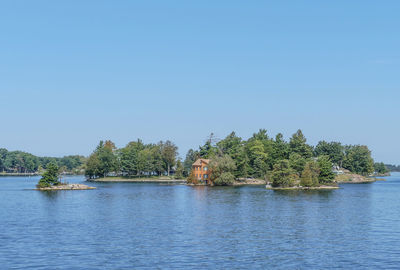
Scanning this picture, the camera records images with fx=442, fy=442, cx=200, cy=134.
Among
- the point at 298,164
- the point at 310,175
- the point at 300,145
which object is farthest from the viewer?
the point at 300,145

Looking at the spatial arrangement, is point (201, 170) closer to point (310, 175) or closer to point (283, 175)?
point (283, 175)

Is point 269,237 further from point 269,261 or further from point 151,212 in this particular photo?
point 151,212

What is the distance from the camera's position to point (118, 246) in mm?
48500

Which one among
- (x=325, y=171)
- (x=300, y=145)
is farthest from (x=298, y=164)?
(x=300, y=145)

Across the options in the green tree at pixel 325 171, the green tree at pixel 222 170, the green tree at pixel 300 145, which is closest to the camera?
the green tree at pixel 325 171

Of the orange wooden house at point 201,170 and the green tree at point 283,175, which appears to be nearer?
the green tree at point 283,175

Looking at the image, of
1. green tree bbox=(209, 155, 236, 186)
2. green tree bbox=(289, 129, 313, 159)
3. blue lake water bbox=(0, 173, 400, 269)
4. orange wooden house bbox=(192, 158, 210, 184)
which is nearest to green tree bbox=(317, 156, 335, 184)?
green tree bbox=(289, 129, 313, 159)

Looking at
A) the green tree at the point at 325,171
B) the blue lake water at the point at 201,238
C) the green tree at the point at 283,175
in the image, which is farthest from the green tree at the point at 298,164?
the blue lake water at the point at 201,238

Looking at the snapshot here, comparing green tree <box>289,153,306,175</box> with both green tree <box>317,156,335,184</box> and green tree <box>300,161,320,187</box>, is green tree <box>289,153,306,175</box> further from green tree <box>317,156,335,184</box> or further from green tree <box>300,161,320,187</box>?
green tree <box>317,156,335,184</box>

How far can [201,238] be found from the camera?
53219 mm

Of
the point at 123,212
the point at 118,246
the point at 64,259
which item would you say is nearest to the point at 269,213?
the point at 123,212

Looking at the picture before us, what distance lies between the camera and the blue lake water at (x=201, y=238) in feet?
136

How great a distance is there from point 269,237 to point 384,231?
1686cm

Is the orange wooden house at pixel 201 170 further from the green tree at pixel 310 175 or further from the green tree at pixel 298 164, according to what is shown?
the green tree at pixel 310 175
